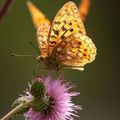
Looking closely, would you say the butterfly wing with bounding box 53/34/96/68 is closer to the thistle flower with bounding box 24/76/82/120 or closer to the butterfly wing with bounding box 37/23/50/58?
the butterfly wing with bounding box 37/23/50/58

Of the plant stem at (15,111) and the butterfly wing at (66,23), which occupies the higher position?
the butterfly wing at (66,23)

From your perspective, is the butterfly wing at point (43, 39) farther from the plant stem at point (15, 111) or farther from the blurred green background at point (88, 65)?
the blurred green background at point (88, 65)

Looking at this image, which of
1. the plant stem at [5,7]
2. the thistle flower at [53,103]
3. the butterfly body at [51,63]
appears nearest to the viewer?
the plant stem at [5,7]

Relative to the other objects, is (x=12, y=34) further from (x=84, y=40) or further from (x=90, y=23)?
(x=84, y=40)

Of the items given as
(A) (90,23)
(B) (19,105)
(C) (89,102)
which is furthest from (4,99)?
(B) (19,105)

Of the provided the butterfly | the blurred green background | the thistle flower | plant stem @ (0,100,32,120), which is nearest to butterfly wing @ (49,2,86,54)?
the butterfly

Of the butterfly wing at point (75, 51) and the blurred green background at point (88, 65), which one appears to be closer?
the butterfly wing at point (75, 51)

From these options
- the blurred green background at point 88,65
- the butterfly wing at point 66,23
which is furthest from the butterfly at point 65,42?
the blurred green background at point 88,65
